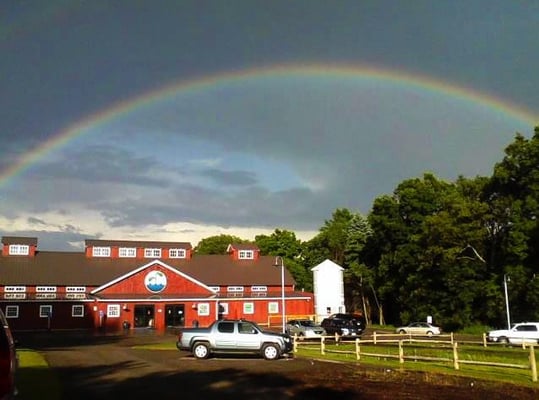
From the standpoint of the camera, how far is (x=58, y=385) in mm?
17516

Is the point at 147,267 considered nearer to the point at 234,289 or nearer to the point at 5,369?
the point at 234,289

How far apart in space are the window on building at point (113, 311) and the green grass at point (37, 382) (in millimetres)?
42794

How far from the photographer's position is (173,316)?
230 ft

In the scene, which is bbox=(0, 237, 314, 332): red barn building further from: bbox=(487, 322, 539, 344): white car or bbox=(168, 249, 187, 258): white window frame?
bbox=(487, 322, 539, 344): white car

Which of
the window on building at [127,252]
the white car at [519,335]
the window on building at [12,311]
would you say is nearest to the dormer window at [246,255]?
the window on building at [127,252]

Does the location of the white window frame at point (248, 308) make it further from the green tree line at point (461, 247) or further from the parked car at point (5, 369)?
the parked car at point (5, 369)

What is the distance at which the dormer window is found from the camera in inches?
3312

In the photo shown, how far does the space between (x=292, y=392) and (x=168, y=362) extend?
10.8 metres

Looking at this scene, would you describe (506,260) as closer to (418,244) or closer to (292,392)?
(418,244)

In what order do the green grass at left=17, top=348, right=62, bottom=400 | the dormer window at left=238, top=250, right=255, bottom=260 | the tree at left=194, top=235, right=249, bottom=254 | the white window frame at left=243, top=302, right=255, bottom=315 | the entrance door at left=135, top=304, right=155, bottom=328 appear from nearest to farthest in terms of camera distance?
1. the green grass at left=17, top=348, right=62, bottom=400
2. the entrance door at left=135, top=304, right=155, bottom=328
3. the white window frame at left=243, top=302, right=255, bottom=315
4. the dormer window at left=238, top=250, right=255, bottom=260
5. the tree at left=194, top=235, right=249, bottom=254

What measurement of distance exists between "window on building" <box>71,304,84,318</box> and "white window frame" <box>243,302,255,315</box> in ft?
64.4

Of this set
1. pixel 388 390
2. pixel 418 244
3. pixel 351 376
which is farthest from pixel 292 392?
pixel 418 244

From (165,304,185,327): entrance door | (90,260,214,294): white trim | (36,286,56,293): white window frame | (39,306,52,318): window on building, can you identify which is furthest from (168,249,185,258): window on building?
(39,306,52,318): window on building

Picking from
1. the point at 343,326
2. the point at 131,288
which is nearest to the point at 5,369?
the point at 343,326
